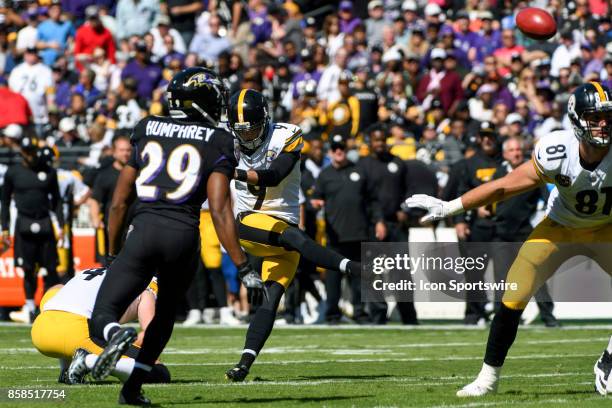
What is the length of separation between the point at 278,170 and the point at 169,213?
218cm

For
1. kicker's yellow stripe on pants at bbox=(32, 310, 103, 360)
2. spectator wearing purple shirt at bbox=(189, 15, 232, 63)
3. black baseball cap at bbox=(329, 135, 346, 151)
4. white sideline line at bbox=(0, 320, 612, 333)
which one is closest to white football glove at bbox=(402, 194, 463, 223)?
kicker's yellow stripe on pants at bbox=(32, 310, 103, 360)

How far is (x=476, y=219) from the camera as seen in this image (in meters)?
14.7

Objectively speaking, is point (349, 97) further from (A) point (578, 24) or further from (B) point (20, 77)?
(B) point (20, 77)

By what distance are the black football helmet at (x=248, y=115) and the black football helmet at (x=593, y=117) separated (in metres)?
2.35

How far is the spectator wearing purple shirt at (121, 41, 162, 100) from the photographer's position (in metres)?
20.6

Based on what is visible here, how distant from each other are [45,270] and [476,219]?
5.10 meters

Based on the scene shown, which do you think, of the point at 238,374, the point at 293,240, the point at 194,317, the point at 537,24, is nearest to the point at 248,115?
the point at 293,240

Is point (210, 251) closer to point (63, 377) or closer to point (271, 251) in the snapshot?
point (271, 251)

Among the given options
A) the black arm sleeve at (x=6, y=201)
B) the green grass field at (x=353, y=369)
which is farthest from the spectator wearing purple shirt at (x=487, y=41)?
the black arm sleeve at (x=6, y=201)

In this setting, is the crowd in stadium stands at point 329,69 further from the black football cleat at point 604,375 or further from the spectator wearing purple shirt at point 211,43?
the black football cleat at point 604,375

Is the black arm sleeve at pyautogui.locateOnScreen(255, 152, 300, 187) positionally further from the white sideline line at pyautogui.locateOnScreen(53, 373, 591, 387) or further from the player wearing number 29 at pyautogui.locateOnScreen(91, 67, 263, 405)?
the player wearing number 29 at pyautogui.locateOnScreen(91, 67, 263, 405)

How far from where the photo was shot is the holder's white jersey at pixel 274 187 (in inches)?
352

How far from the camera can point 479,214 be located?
569 inches

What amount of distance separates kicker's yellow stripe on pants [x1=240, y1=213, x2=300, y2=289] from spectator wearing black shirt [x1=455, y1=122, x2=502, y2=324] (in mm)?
5711
